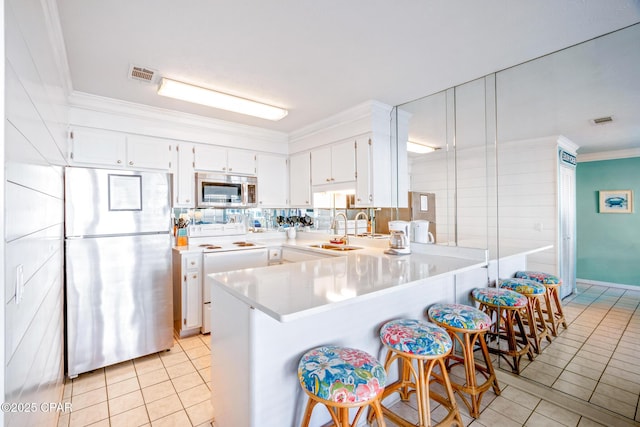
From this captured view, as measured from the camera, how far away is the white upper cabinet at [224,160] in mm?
3479

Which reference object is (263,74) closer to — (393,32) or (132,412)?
(393,32)

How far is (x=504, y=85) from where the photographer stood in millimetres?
2240

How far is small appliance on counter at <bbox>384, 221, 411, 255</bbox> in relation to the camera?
2.62m

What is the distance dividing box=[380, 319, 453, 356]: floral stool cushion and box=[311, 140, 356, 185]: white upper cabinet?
188 cm

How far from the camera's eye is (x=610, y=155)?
5.98 feet

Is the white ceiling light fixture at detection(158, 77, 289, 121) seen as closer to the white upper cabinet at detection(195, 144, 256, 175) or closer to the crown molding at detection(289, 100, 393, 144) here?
the crown molding at detection(289, 100, 393, 144)

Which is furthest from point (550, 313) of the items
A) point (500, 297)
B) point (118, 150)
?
point (118, 150)

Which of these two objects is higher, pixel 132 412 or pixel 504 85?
pixel 504 85

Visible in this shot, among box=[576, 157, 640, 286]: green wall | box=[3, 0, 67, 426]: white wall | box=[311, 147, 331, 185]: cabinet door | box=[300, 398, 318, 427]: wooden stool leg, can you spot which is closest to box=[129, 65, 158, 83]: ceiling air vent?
box=[3, 0, 67, 426]: white wall

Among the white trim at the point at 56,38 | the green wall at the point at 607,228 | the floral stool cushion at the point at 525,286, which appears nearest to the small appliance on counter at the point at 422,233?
the floral stool cushion at the point at 525,286

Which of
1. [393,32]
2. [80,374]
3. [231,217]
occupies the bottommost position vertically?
[80,374]

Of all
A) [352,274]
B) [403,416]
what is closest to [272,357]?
[352,274]

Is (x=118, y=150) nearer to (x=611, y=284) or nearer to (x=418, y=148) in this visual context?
(x=418, y=148)

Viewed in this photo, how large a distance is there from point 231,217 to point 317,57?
243 centimetres
